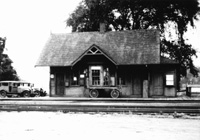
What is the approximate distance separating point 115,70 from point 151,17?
13843 millimetres

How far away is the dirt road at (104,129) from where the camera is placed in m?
8.48

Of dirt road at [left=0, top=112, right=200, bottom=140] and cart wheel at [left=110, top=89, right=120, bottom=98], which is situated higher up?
cart wheel at [left=110, top=89, right=120, bottom=98]

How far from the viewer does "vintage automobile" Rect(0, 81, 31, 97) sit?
29373mm

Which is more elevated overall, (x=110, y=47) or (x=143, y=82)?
(x=110, y=47)

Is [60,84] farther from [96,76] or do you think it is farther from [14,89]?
[14,89]

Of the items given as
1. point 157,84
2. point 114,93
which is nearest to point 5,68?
point 114,93

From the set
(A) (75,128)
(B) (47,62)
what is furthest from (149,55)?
(A) (75,128)

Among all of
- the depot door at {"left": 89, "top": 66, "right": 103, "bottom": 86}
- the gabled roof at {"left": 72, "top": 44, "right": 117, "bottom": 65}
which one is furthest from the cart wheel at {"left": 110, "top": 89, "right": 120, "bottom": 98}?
the gabled roof at {"left": 72, "top": 44, "right": 117, "bottom": 65}

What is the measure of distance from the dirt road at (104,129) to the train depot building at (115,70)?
14680 mm

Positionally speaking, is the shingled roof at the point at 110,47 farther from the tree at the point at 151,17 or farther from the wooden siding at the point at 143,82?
the tree at the point at 151,17

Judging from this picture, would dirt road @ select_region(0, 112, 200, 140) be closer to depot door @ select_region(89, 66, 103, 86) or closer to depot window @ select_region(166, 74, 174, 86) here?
depot door @ select_region(89, 66, 103, 86)

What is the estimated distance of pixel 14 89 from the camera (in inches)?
1156

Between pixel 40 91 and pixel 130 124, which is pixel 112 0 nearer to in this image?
pixel 40 91

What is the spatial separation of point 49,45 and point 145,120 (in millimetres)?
21111
